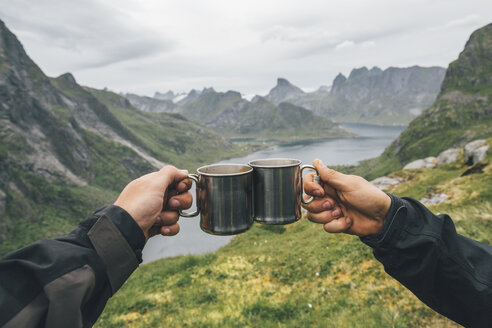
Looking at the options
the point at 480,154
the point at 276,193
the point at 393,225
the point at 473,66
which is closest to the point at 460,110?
the point at 473,66

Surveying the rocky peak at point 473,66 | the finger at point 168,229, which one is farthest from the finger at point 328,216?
the rocky peak at point 473,66

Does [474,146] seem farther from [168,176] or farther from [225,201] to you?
[168,176]

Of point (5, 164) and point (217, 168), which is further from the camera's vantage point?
point (5, 164)

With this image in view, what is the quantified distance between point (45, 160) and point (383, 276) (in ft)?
585

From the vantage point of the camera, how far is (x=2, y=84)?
144 meters

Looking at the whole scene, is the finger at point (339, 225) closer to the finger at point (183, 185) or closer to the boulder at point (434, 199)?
the finger at point (183, 185)

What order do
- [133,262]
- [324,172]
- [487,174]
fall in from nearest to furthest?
[133,262] → [324,172] → [487,174]

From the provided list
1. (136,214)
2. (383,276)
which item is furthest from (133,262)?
(383,276)

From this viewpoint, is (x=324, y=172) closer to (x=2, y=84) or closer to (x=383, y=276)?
(x=383, y=276)

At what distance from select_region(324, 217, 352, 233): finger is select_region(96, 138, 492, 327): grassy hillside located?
8.51 feet

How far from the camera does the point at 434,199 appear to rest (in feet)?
50.8

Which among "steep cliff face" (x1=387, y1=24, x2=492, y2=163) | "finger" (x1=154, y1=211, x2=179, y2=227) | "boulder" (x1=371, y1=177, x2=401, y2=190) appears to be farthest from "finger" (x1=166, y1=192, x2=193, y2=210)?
"steep cliff face" (x1=387, y1=24, x2=492, y2=163)

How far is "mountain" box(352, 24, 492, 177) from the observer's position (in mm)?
149250

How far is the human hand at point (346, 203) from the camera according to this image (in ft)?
13.7
